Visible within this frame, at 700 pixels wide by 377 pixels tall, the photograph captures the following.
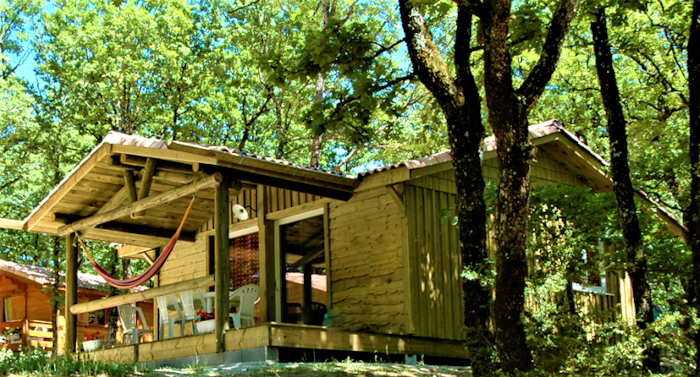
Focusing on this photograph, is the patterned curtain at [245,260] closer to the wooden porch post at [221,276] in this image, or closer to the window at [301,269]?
the window at [301,269]

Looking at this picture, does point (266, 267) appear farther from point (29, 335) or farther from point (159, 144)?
point (29, 335)

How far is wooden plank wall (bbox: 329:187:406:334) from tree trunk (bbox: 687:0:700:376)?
414 cm

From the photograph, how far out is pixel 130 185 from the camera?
9.59 metres

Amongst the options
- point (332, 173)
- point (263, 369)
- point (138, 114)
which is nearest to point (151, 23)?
point (138, 114)

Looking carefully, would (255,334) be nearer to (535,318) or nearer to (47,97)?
(535,318)

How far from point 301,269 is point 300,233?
58 centimetres

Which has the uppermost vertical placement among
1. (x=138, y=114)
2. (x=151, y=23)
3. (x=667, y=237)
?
(x=151, y=23)

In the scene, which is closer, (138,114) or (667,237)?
(667,237)

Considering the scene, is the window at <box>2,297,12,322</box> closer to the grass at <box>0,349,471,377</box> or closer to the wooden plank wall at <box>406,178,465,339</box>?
the grass at <box>0,349,471,377</box>

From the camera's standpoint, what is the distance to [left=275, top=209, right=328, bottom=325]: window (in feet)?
35.1

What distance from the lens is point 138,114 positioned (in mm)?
18641

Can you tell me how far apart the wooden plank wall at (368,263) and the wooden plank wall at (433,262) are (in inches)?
7.9

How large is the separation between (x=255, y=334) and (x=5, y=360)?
288 centimetres

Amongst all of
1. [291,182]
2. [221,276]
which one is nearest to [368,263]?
[291,182]
